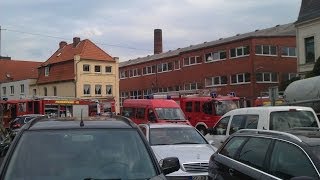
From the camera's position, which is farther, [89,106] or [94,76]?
[94,76]

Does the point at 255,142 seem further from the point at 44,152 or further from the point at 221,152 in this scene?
the point at 44,152

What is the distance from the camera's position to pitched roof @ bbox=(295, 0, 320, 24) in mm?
42500

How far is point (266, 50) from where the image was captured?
188 ft

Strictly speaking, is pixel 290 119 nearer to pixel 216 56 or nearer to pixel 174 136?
pixel 174 136

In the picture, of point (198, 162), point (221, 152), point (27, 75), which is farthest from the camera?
point (27, 75)

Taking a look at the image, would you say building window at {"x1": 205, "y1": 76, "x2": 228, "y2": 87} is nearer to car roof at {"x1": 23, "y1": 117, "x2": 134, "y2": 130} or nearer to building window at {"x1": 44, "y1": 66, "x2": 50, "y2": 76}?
building window at {"x1": 44, "y1": 66, "x2": 50, "y2": 76}

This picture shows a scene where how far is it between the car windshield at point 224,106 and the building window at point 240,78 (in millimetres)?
24846

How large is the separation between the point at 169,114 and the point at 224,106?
209 inches

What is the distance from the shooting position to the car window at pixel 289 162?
5.77 metres

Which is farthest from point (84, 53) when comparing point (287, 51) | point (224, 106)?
A: point (224, 106)

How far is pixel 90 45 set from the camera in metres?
78.1

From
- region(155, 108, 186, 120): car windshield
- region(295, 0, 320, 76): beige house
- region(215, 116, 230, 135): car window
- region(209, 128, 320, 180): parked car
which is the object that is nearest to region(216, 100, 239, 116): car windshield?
region(155, 108, 186, 120): car windshield

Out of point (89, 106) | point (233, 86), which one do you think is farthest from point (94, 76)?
point (89, 106)

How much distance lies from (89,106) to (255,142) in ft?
130
